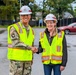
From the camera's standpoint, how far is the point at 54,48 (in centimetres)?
618

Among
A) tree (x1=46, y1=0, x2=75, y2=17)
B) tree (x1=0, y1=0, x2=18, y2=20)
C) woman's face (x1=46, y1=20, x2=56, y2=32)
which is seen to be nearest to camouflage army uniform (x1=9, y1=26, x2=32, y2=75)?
woman's face (x1=46, y1=20, x2=56, y2=32)

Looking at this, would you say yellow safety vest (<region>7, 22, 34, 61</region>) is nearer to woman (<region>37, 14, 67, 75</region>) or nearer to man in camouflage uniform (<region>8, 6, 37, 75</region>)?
man in camouflage uniform (<region>8, 6, 37, 75</region>)

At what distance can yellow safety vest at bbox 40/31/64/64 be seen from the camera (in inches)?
243

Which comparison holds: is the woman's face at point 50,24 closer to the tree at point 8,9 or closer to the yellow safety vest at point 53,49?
the yellow safety vest at point 53,49

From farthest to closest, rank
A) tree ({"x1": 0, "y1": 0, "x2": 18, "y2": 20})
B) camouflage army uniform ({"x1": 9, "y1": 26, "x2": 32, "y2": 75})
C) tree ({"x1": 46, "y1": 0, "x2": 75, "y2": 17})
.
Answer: tree ({"x1": 46, "y1": 0, "x2": 75, "y2": 17})
tree ({"x1": 0, "y1": 0, "x2": 18, "y2": 20})
camouflage army uniform ({"x1": 9, "y1": 26, "x2": 32, "y2": 75})

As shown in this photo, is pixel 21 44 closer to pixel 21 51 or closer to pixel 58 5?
pixel 21 51

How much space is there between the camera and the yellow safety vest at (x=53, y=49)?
20.2 feet

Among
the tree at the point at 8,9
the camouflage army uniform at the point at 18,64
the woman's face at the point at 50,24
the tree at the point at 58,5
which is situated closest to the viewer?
the camouflage army uniform at the point at 18,64

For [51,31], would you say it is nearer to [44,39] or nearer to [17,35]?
[44,39]

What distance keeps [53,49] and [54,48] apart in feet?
0.08

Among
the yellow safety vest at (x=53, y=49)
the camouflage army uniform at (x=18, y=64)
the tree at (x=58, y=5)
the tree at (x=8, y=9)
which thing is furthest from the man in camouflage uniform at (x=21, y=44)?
the tree at (x=58, y=5)

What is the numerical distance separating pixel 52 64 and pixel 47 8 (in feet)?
255

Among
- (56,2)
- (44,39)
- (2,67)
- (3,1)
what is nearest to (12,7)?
(3,1)

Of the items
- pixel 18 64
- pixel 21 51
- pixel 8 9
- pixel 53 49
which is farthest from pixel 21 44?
pixel 8 9
